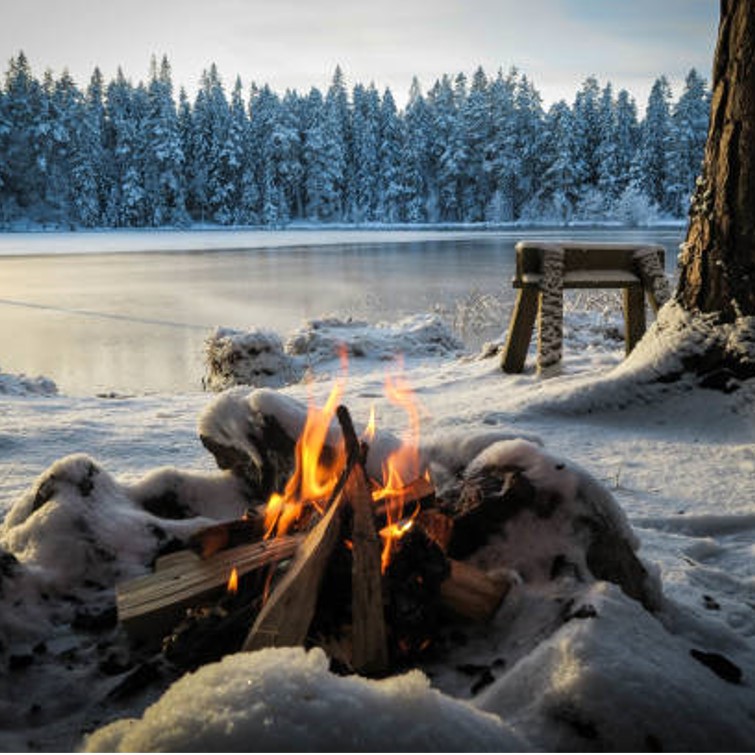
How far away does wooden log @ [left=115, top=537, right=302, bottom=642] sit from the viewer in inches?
86.4

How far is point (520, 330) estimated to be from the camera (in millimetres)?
7238

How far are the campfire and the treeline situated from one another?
62582 mm

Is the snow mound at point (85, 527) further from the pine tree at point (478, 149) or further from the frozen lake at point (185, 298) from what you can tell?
the pine tree at point (478, 149)

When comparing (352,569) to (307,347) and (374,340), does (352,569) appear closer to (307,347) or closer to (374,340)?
(374,340)

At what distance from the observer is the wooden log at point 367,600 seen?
6.79 ft

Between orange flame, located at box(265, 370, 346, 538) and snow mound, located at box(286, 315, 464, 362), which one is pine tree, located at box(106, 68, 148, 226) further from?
orange flame, located at box(265, 370, 346, 538)

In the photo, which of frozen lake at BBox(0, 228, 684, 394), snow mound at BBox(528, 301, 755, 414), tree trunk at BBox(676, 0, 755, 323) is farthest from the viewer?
frozen lake at BBox(0, 228, 684, 394)

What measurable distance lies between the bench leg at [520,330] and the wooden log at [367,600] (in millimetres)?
5224

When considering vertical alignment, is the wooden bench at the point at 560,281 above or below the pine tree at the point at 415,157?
below

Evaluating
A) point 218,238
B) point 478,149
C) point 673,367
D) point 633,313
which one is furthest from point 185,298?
point 478,149

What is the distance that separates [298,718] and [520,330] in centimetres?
633

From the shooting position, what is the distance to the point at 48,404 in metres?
6.71

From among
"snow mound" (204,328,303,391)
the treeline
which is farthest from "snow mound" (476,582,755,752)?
the treeline

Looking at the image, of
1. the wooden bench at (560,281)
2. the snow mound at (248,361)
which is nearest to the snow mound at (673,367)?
the wooden bench at (560,281)
